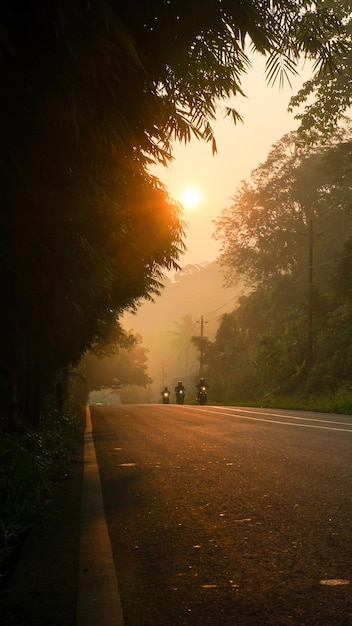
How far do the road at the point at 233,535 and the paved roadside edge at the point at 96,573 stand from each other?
0.21ft

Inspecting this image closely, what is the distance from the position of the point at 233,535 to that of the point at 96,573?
1136mm

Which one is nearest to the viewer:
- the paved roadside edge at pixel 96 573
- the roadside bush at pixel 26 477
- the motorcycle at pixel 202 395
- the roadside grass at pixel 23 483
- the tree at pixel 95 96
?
A: the paved roadside edge at pixel 96 573

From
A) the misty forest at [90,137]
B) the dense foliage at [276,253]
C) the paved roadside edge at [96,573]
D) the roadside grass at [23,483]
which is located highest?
the dense foliage at [276,253]

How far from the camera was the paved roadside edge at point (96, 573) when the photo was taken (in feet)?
11.3

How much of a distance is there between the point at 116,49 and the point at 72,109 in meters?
0.64

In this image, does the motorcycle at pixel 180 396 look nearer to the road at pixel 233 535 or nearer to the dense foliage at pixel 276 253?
the dense foliage at pixel 276 253

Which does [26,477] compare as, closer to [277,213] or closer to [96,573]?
[96,573]

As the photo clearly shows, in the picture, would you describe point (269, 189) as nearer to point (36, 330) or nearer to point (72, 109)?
point (36, 330)

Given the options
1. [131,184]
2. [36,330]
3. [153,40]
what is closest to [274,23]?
[153,40]

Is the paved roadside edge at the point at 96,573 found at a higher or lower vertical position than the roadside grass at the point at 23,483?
lower

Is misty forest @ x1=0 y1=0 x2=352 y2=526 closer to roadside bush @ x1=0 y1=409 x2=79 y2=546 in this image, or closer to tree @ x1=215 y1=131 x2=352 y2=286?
roadside bush @ x1=0 y1=409 x2=79 y2=546

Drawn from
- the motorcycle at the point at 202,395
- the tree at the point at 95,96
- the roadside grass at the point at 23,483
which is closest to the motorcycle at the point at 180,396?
the motorcycle at the point at 202,395

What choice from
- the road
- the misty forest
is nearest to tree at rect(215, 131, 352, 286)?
the misty forest

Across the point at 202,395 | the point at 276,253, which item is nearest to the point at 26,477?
the point at 202,395
